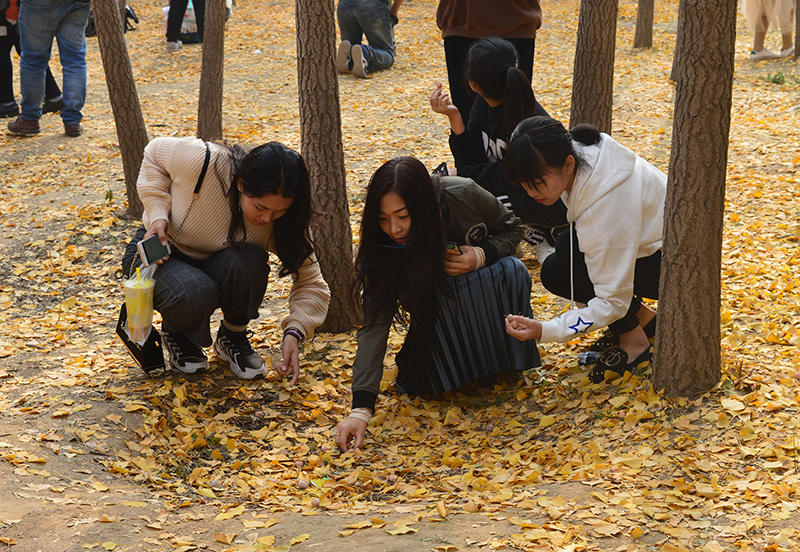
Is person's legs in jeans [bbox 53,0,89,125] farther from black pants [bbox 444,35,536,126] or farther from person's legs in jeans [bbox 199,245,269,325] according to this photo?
person's legs in jeans [bbox 199,245,269,325]

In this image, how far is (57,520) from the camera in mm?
2174

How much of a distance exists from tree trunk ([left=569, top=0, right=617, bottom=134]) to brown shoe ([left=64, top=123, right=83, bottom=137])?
5.17m

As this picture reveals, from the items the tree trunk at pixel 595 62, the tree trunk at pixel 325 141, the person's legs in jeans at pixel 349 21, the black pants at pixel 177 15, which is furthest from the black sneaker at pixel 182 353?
the black pants at pixel 177 15

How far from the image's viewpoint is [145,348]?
10.6ft

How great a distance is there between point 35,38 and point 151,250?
4.92m

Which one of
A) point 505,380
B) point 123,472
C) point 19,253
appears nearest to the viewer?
point 123,472

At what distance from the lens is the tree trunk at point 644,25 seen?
34.8 ft

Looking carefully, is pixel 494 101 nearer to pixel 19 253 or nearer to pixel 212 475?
pixel 212 475

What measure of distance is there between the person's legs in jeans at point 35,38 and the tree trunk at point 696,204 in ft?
20.5

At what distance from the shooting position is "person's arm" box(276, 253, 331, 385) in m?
3.16

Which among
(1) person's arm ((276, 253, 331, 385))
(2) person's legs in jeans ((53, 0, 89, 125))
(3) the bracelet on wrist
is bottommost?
(3) the bracelet on wrist

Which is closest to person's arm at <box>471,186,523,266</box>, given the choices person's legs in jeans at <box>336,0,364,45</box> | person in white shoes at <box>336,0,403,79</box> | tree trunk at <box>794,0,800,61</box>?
person in white shoes at <box>336,0,403,79</box>

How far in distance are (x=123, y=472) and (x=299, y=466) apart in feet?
2.22

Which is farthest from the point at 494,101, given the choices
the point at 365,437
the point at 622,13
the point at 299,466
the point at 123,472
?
the point at 622,13
